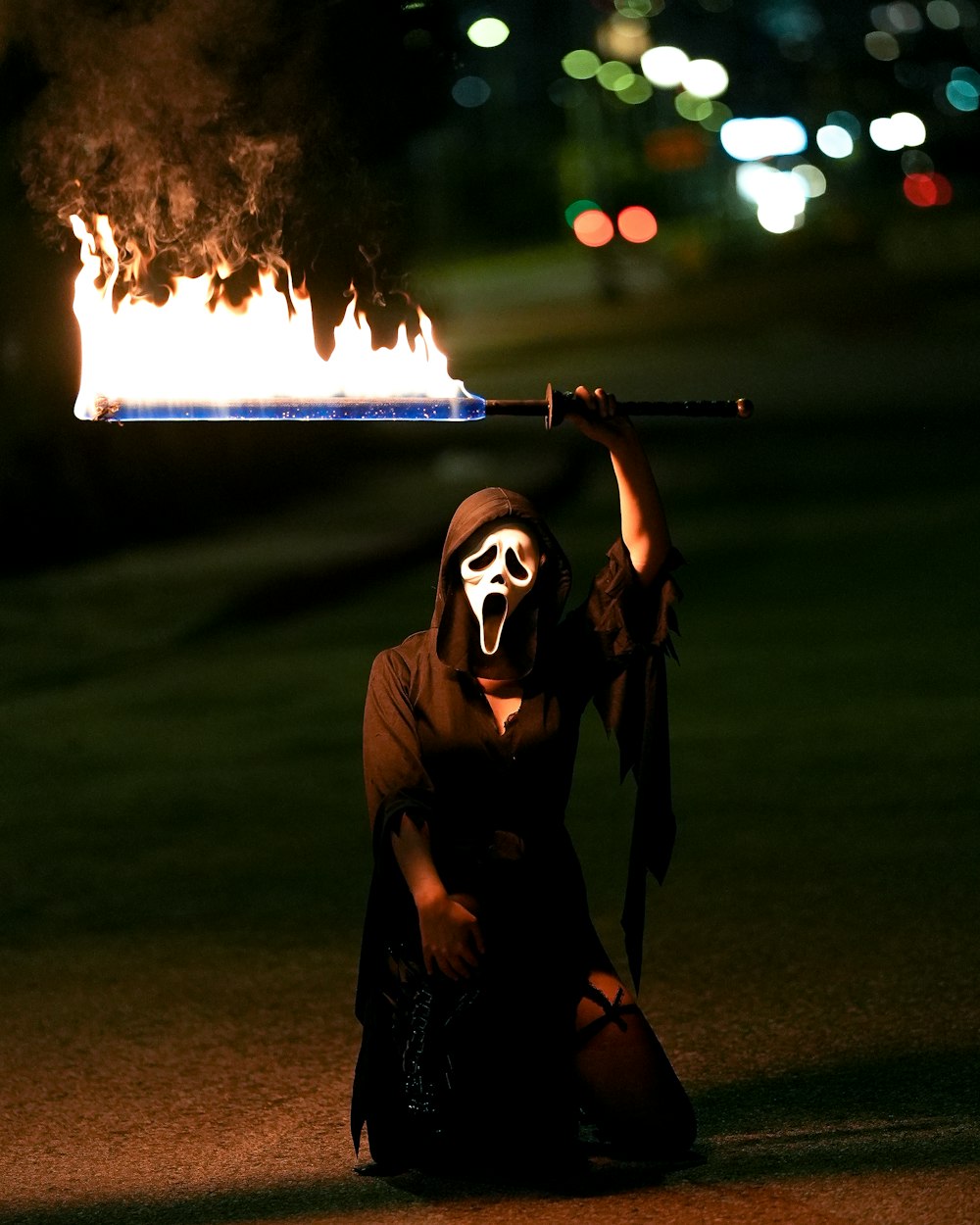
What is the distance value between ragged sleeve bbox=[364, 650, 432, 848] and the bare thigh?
21.9 inches

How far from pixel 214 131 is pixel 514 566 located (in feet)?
18.7

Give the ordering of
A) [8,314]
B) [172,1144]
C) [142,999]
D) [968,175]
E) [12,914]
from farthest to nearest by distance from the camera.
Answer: [968,175] < [8,314] < [12,914] < [142,999] < [172,1144]

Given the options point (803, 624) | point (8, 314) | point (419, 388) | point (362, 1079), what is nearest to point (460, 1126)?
point (362, 1079)

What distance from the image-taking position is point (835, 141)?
107625mm

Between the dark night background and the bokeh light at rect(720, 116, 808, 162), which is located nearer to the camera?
the dark night background

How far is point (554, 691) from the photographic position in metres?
4.79

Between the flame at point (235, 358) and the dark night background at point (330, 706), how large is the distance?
3.47 ft

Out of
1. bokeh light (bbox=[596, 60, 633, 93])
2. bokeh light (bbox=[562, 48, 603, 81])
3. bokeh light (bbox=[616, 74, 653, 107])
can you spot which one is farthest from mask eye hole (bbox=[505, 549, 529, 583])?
bokeh light (bbox=[616, 74, 653, 107])

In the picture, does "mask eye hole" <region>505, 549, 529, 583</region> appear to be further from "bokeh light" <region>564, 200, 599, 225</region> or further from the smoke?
"bokeh light" <region>564, 200, 599, 225</region>

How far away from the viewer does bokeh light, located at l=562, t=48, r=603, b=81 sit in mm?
71850

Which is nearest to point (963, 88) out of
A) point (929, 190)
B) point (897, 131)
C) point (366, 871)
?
point (897, 131)

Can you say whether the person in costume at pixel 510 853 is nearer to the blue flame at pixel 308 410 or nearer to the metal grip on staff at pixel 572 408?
the metal grip on staff at pixel 572 408

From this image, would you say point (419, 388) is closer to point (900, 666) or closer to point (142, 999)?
point (142, 999)

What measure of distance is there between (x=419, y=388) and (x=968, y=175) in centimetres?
7707
